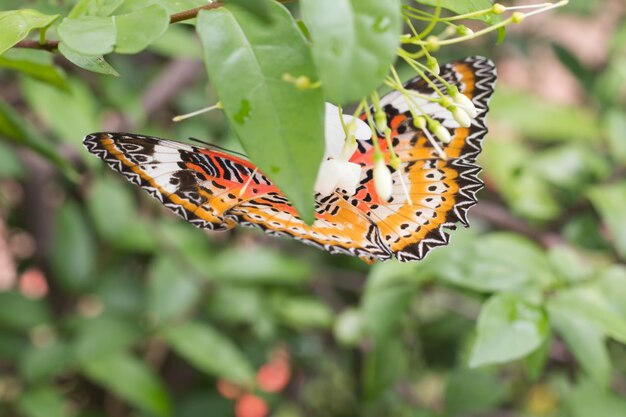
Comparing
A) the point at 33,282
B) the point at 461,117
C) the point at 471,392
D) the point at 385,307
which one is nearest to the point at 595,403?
the point at 471,392

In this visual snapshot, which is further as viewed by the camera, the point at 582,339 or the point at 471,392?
the point at 471,392

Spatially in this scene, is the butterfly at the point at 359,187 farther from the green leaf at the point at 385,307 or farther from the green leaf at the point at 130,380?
the green leaf at the point at 130,380

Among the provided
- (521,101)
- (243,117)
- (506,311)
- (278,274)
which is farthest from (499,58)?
(243,117)

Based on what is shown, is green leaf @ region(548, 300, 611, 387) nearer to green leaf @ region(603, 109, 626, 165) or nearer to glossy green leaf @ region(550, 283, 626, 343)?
glossy green leaf @ region(550, 283, 626, 343)

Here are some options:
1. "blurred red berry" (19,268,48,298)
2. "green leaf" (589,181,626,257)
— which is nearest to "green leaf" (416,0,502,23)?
"green leaf" (589,181,626,257)

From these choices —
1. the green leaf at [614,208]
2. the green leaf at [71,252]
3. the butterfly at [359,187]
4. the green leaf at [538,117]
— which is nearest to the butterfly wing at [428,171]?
the butterfly at [359,187]

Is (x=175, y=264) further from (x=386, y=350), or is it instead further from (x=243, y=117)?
(x=243, y=117)

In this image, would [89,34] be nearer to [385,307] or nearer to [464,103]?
[464,103]
